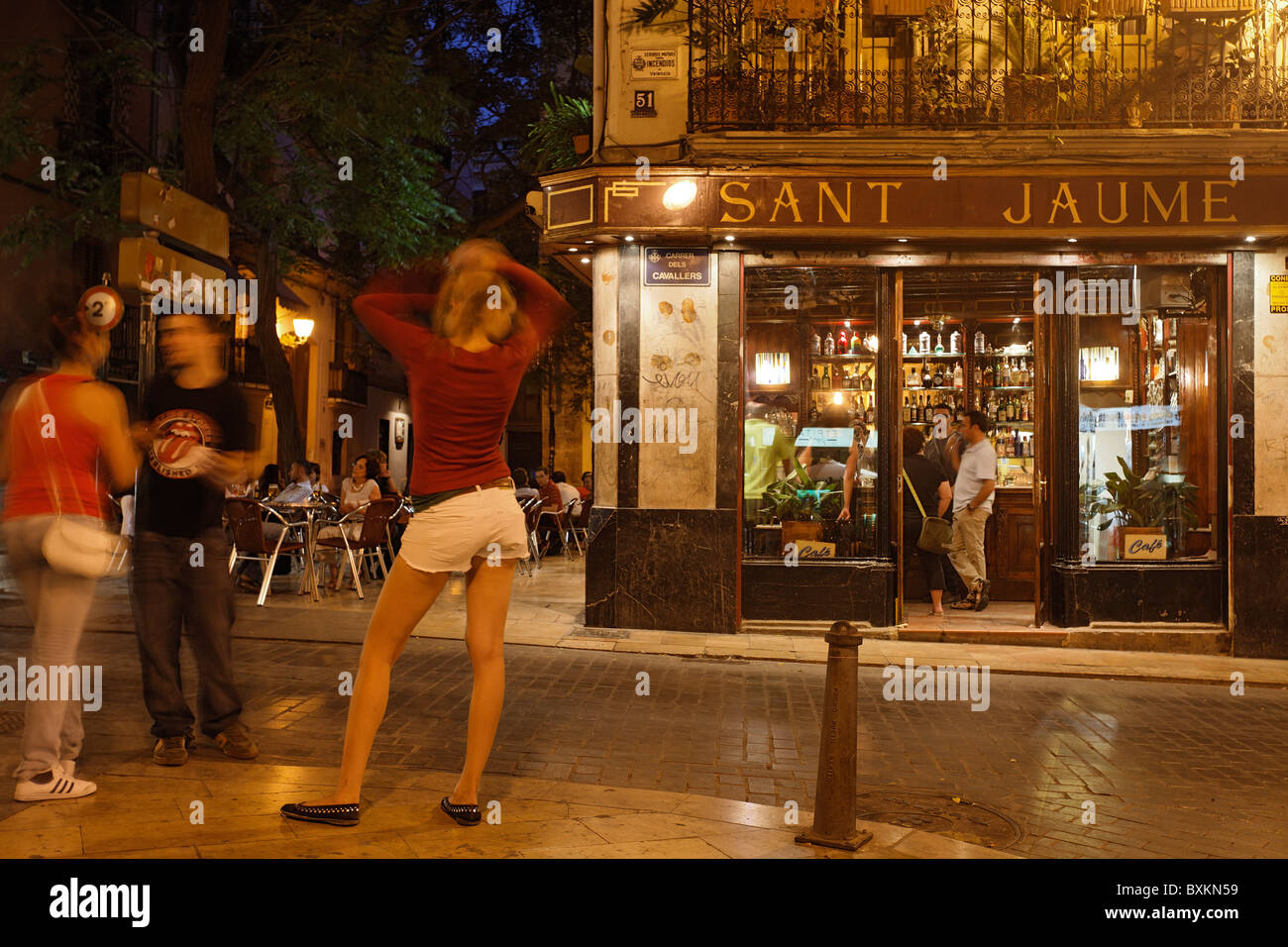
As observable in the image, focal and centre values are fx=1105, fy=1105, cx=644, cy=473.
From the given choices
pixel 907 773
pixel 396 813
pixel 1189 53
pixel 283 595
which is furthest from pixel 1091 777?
pixel 283 595

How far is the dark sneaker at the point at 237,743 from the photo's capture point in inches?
195

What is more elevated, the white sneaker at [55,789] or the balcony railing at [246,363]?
the balcony railing at [246,363]

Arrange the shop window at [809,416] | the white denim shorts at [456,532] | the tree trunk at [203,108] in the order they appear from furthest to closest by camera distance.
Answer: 1. the tree trunk at [203,108]
2. the shop window at [809,416]
3. the white denim shorts at [456,532]

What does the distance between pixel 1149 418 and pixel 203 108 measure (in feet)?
40.8

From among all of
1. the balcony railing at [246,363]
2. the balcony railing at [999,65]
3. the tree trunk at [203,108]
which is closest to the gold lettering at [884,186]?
the balcony railing at [999,65]

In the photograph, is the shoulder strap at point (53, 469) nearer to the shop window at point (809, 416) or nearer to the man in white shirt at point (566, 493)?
the shop window at point (809, 416)

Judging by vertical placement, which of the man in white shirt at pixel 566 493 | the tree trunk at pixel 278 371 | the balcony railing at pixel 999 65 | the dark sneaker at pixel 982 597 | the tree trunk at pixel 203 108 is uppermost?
the tree trunk at pixel 203 108

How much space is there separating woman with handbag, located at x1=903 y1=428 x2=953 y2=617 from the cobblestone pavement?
2505mm

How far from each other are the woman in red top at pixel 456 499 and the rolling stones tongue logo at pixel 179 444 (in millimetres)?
1322

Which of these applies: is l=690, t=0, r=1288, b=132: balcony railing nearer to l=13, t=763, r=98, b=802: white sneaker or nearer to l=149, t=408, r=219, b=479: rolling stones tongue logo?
l=149, t=408, r=219, b=479: rolling stones tongue logo

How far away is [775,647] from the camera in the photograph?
934cm

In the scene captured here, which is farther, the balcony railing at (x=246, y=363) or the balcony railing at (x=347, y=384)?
the balcony railing at (x=347, y=384)

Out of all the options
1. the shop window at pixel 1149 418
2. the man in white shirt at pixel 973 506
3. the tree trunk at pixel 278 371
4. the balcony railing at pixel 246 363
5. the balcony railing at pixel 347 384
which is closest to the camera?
the shop window at pixel 1149 418
